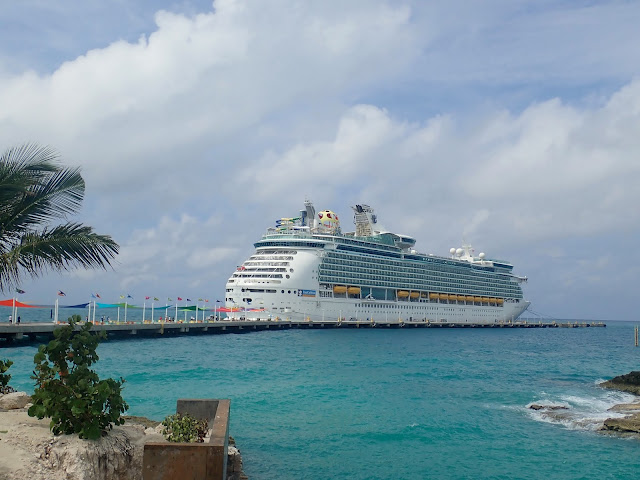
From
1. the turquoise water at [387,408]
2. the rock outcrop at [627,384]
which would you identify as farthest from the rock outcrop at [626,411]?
the turquoise water at [387,408]

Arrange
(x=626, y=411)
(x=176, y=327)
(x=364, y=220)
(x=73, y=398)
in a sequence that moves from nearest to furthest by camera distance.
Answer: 1. (x=73, y=398)
2. (x=626, y=411)
3. (x=176, y=327)
4. (x=364, y=220)

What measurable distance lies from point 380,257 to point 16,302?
2112 inches

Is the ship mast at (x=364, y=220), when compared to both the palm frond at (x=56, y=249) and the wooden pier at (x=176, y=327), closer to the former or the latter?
the wooden pier at (x=176, y=327)

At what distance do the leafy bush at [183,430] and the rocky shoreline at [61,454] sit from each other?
0.81 feet

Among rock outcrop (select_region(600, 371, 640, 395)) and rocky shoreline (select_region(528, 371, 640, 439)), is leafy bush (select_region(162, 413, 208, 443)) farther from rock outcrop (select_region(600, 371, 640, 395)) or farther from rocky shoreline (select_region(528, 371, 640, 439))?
rock outcrop (select_region(600, 371, 640, 395))

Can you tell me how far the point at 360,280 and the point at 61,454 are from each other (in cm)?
7221

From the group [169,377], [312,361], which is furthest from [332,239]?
[169,377]

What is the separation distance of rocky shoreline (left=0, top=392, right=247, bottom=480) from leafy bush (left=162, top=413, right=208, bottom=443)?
0.81ft

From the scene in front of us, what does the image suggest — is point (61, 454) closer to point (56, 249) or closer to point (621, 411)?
point (56, 249)

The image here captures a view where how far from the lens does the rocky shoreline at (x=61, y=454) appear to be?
21.5 ft

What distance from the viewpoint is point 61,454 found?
6.79 m

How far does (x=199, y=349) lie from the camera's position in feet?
138

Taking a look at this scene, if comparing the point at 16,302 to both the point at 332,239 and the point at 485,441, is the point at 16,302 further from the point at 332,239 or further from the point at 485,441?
the point at 332,239

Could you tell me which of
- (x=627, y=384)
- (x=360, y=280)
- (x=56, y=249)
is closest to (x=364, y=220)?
(x=360, y=280)
